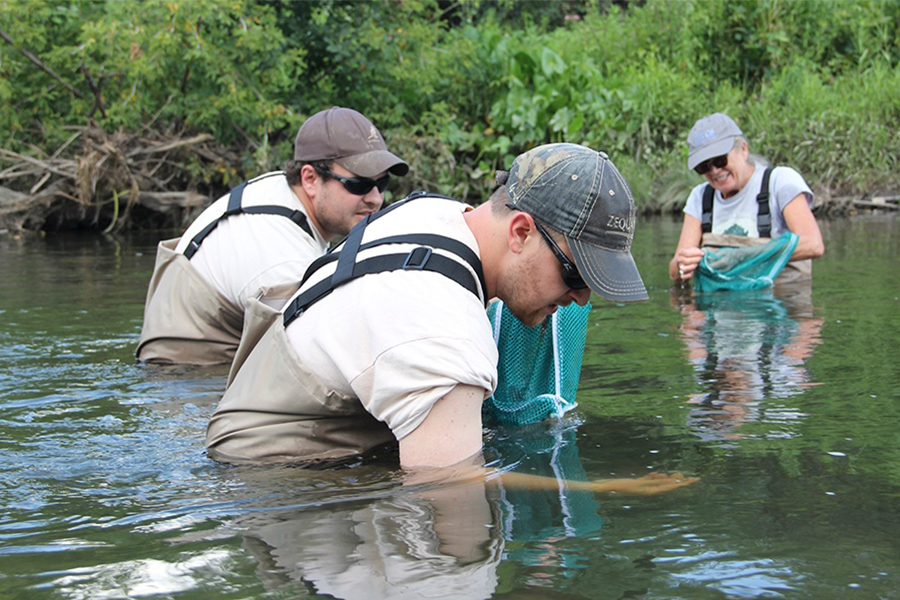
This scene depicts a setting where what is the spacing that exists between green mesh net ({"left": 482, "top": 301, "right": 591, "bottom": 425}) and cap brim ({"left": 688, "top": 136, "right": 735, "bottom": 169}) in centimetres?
332

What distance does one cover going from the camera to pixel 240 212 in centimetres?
529

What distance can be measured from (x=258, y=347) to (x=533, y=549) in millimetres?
1096

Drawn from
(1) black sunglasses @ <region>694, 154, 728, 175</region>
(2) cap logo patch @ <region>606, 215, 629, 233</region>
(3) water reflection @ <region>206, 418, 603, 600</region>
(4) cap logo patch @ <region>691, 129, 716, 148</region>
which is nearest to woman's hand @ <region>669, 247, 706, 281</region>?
(1) black sunglasses @ <region>694, 154, 728, 175</region>

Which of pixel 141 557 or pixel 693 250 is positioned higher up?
pixel 693 250

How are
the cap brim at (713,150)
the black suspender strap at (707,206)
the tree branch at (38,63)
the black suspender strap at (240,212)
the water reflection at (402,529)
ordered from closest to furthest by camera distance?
1. the water reflection at (402,529)
2. the black suspender strap at (240,212)
3. the cap brim at (713,150)
4. the black suspender strap at (707,206)
5. the tree branch at (38,63)

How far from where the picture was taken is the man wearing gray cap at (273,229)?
16.9 ft

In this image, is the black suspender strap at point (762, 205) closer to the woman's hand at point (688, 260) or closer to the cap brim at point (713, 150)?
the woman's hand at point (688, 260)

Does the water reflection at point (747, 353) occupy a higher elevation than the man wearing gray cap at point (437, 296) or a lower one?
lower

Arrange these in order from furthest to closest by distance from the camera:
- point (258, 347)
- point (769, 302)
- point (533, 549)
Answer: point (769, 302) → point (258, 347) → point (533, 549)

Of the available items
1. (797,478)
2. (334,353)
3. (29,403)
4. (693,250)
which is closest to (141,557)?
(334,353)

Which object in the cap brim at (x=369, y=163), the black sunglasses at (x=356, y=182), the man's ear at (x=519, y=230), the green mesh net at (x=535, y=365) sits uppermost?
the cap brim at (x=369, y=163)

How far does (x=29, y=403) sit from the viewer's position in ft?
16.5

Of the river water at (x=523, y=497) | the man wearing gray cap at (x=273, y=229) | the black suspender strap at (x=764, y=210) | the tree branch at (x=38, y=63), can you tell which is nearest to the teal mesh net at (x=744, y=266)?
the black suspender strap at (x=764, y=210)

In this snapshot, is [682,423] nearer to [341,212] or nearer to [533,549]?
[533,549]
